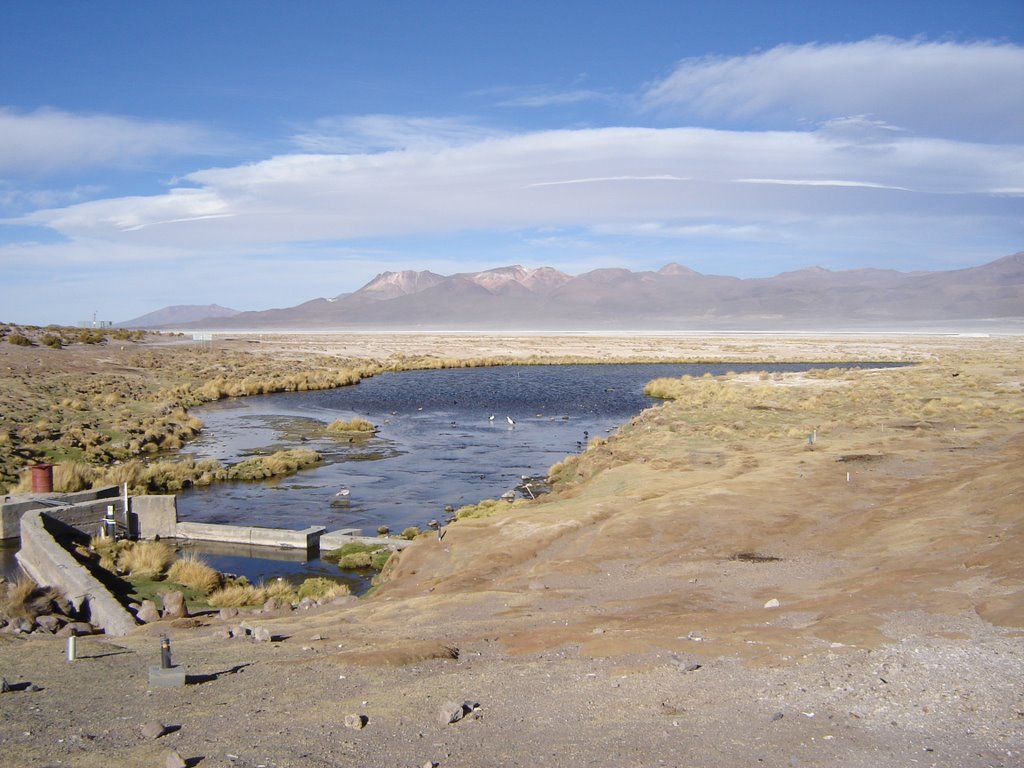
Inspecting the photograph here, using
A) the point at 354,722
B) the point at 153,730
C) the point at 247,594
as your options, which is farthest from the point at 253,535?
the point at 354,722

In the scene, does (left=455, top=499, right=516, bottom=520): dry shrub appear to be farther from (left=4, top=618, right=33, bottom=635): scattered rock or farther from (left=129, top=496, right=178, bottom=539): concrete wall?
(left=4, top=618, right=33, bottom=635): scattered rock

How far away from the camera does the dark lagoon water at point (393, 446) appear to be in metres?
21.9

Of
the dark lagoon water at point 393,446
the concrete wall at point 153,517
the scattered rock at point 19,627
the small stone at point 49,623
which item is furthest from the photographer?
the dark lagoon water at point 393,446

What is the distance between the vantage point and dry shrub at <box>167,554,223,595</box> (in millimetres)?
15719

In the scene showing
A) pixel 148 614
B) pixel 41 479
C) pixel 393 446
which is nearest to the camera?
pixel 148 614

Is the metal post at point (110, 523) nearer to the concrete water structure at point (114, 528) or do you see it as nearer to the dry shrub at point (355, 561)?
the concrete water structure at point (114, 528)

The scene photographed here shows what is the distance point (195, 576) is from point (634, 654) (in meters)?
9.79

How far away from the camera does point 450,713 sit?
295 inches

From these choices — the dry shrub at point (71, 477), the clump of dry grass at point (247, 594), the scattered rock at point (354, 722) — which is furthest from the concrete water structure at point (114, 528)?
the scattered rock at point (354, 722)

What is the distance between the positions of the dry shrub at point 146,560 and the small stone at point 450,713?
10773 mm

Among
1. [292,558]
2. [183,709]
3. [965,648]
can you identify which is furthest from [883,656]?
[292,558]

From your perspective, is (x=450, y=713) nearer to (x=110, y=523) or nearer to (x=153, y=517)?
(x=110, y=523)

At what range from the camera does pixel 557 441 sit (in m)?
34.4

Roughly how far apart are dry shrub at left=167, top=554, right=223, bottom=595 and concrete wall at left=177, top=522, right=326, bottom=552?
2.50m
